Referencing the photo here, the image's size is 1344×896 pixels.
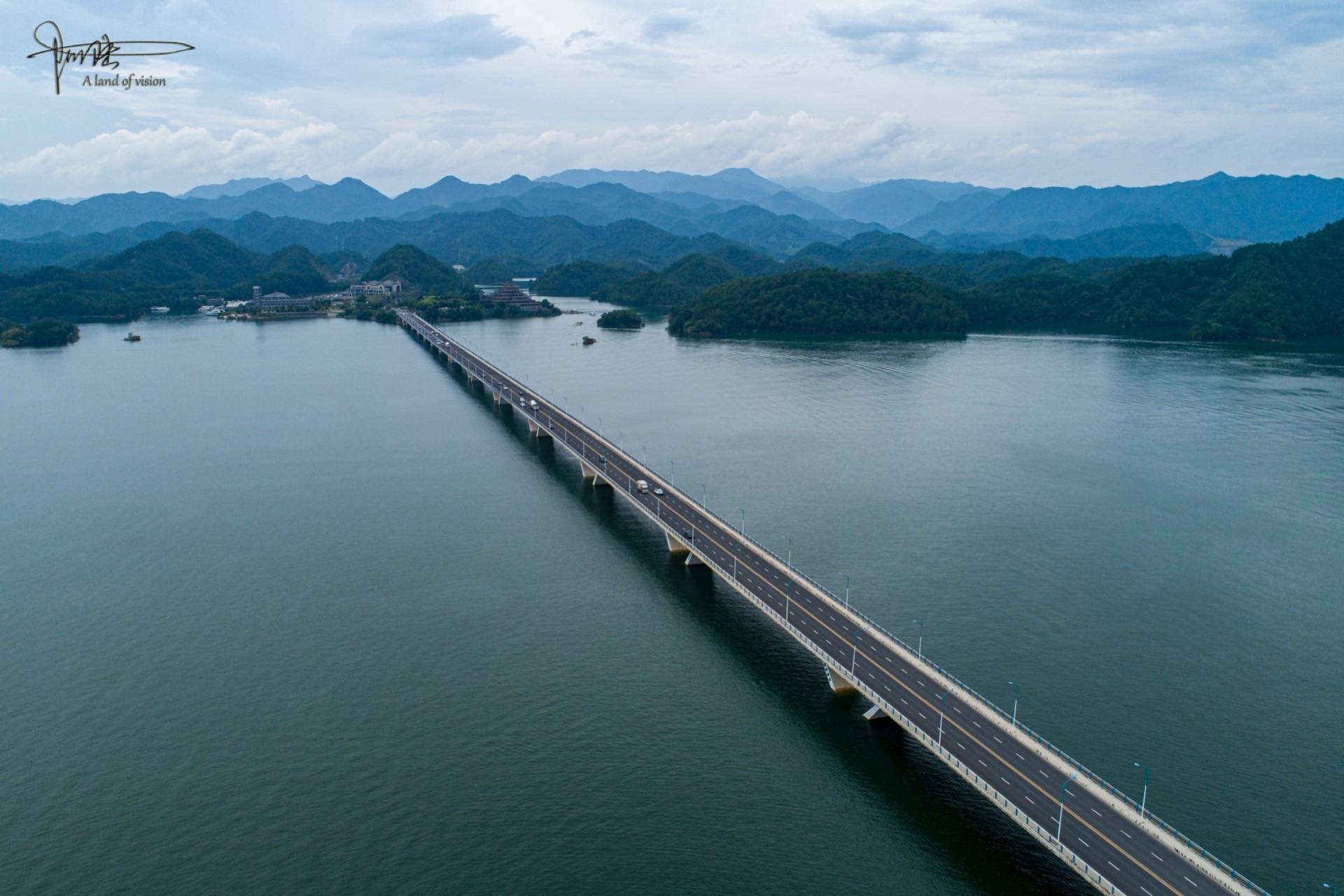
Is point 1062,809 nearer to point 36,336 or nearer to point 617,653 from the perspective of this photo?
point 617,653

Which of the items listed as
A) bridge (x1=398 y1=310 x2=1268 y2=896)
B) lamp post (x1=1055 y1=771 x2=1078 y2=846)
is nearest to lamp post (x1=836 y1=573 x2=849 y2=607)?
bridge (x1=398 y1=310 x2=1268 y2=896)

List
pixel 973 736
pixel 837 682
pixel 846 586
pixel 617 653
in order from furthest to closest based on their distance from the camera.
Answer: pixel 846 586 → pixel 617 653 → pixel 837 682 → pixel 973 736

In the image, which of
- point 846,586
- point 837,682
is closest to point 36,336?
point 846,586

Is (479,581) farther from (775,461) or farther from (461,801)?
(775,461)

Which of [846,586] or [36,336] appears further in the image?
[36,336]

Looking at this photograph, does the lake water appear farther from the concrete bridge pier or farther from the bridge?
the bridge

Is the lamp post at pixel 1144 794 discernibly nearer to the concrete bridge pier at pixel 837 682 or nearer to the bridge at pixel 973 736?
the bridge at pixel 973 736
